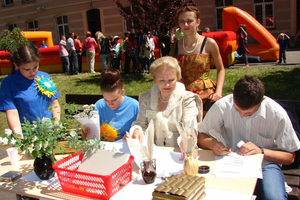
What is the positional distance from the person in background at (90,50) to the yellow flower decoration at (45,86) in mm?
7596

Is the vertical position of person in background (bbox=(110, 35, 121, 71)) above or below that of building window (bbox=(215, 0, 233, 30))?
below

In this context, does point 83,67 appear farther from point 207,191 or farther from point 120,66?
point 207,191

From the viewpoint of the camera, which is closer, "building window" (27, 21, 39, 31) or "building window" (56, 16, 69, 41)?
"building window" (56, 16, 69, 41)

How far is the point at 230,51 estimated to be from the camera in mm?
9180

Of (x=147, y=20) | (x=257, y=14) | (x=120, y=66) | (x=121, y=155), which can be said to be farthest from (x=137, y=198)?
(x=257, y=14)

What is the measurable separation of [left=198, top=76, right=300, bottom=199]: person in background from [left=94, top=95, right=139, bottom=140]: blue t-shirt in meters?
0.73

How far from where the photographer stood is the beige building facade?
14.6 metres

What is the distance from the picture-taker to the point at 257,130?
2082 mm

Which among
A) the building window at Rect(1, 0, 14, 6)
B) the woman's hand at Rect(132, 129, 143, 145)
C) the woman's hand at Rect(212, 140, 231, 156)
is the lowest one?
the woman's hand at Rect(212, 140, 231, 156)

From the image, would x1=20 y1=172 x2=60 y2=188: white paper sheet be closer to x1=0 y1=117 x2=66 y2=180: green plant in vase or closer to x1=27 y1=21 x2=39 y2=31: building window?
x1=0 y1=117 x2=66 y2=180: green plant in vase

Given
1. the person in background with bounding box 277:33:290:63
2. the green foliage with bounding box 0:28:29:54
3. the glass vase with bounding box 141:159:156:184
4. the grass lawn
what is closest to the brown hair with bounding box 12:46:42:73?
the glass vase with bounding box 141:159:156:184

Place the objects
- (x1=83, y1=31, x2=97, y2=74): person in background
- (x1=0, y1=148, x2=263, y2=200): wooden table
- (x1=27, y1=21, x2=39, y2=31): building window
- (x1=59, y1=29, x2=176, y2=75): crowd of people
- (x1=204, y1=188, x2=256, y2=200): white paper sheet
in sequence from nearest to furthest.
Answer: (x1=204, y1=188, x2=256, y2=200): white paper sheet, (x1=0, y1=148, x2=263, y2=200): wooden table, (x1=59, y1=29, x2=176, y2=75): crowd of people, (x1=83, y1=31, x2=97, y2=74): person in background, (x1=27, y1=21, x2=39, y2=31): building window

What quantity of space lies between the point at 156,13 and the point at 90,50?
379 centimetres

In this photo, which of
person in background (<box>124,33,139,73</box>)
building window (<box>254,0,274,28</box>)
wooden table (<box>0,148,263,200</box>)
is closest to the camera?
wooden table (<box>0,148,263,200</box>)
